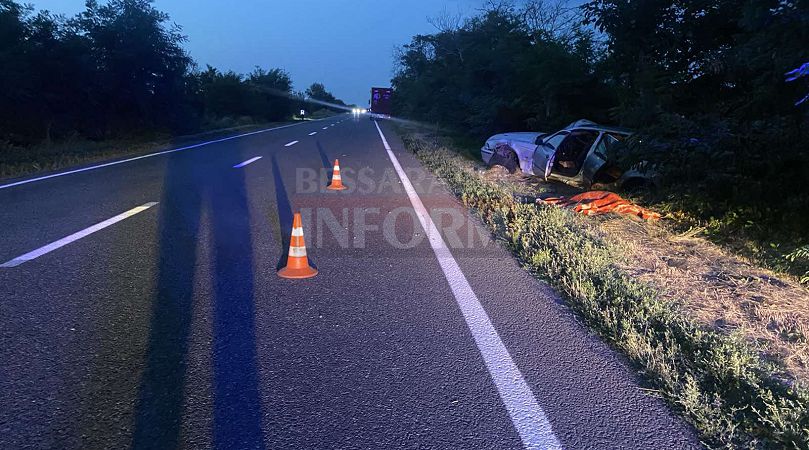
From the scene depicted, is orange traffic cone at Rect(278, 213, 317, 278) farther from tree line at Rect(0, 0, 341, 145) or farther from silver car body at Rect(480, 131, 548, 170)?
tree line at Rect(0, 0, 341, 145)

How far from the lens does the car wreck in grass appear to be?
990cm

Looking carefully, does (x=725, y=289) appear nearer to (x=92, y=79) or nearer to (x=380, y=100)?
(x=92, y=79)

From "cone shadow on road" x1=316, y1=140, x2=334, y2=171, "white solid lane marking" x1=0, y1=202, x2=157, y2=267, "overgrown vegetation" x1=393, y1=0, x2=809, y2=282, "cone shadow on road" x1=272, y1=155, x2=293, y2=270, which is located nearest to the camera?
"white solid lane marking" x1=0, y1=202, x2=157, y2=267

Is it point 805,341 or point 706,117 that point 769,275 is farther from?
point 706,117

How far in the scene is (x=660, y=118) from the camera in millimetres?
8219

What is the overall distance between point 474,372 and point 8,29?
78.1 ft

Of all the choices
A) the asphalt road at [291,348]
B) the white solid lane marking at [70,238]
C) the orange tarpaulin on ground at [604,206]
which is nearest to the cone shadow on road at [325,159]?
the white solid lane marking at [70,238]

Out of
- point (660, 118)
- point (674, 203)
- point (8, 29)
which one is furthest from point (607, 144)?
point (8, 29)

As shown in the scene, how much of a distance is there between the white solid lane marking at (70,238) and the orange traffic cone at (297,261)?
2465 mm

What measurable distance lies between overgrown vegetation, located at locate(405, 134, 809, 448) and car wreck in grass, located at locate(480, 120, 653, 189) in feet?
14.0

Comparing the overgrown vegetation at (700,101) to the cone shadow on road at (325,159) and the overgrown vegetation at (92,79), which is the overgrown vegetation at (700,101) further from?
the overgrown vegetation at (92,79)

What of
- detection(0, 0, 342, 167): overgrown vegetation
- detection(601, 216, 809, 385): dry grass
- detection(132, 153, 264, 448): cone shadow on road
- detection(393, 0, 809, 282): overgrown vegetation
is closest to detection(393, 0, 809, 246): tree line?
detection(393, 0, 809, 282): overgrown vegetation

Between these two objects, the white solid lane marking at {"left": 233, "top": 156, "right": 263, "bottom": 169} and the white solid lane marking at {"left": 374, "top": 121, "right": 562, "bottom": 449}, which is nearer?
the white solid lane marking at {"left": 374, "top": 121, "right": 562, "bottom": 449}

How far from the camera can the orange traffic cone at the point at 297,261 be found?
4.79 metres
